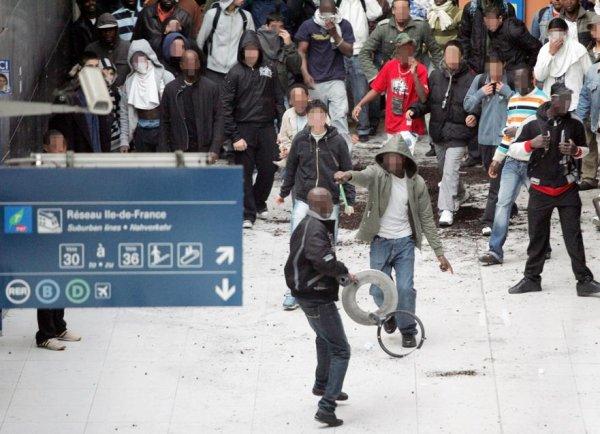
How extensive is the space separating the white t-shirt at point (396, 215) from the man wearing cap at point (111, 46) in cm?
598

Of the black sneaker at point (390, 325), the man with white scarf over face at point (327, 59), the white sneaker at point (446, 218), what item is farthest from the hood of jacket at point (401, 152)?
the man with white scarf over face at point (327, 59)

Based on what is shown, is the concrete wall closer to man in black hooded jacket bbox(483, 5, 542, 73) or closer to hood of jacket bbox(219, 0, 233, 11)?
hood of jacket bbox(219, 0, 233, 11)

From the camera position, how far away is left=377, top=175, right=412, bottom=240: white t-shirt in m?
13.5

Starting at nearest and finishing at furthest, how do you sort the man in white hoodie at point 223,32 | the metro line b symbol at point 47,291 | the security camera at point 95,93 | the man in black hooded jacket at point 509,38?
1. the security camera at point 95,93
2. the metro line b symbol at point 47,291
3. the man in black hooded jacket at point 509,38
4. the man in white hoodie at point 223,32

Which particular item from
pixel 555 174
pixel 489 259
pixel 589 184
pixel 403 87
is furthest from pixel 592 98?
pixel 555 174

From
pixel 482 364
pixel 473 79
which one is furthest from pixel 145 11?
pixel 482 364

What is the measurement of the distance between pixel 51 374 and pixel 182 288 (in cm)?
444

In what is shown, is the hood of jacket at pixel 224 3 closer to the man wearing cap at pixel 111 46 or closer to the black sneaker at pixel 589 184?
the man wearing cap at pixel 111 46

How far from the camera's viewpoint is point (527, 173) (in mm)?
15180

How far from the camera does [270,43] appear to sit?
1870 cm

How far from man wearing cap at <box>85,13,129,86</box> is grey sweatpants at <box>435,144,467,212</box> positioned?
408cm

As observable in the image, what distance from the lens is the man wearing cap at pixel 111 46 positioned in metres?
18.7

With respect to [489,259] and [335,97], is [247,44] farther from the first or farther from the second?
[489,259]

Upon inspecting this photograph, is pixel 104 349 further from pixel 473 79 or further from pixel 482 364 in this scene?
pixel 473 79
